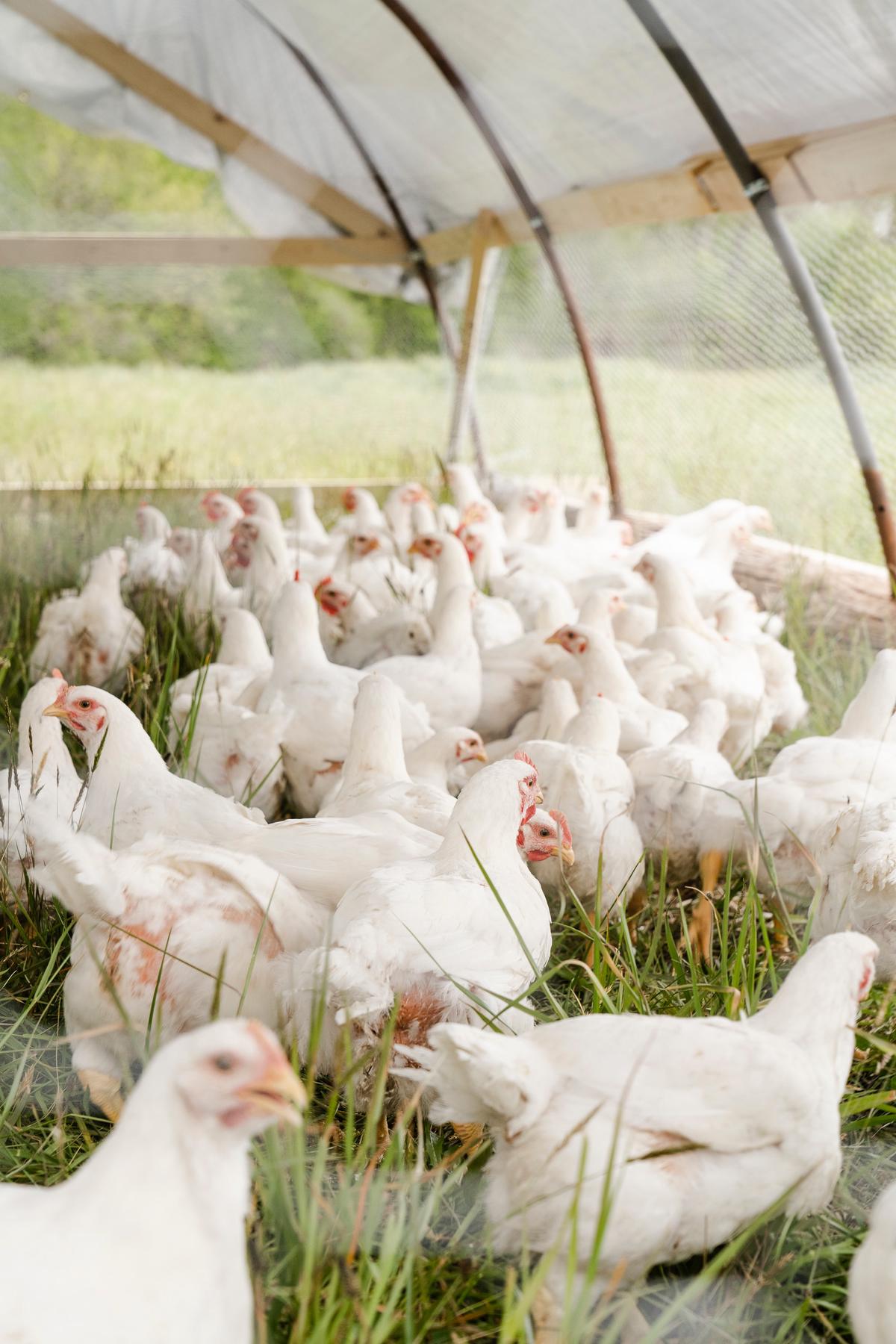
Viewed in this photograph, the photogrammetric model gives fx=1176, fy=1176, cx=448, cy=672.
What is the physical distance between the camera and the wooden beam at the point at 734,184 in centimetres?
318

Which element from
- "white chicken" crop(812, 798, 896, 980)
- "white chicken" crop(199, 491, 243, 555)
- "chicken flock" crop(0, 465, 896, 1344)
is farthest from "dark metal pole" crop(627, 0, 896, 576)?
"white chicken" crop(199, 491, 243, 555)

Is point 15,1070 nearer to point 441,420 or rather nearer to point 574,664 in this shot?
point 574,664

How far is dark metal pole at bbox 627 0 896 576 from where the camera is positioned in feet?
11.7

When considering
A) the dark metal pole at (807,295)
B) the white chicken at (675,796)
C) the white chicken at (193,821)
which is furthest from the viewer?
the dark metal pole at (807,295)

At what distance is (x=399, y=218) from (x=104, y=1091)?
5523mm

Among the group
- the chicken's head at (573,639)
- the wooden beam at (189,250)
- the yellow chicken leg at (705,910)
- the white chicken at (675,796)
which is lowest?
the yellow chicken leg at (705,910)

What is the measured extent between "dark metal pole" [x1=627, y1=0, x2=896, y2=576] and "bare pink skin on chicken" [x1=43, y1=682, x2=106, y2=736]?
2.44m

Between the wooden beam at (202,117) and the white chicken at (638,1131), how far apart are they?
471cm

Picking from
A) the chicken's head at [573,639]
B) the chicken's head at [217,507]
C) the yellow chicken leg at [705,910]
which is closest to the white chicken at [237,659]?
the chicken's head at [573,639]

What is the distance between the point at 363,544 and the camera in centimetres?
453

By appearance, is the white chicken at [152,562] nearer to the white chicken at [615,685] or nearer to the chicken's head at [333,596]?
the chicken's head at [333,596]

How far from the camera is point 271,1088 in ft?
3.32

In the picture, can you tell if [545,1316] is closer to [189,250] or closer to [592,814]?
[592,814]

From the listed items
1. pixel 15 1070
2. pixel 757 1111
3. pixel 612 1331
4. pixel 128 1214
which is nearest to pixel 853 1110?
pixel 757 1111
